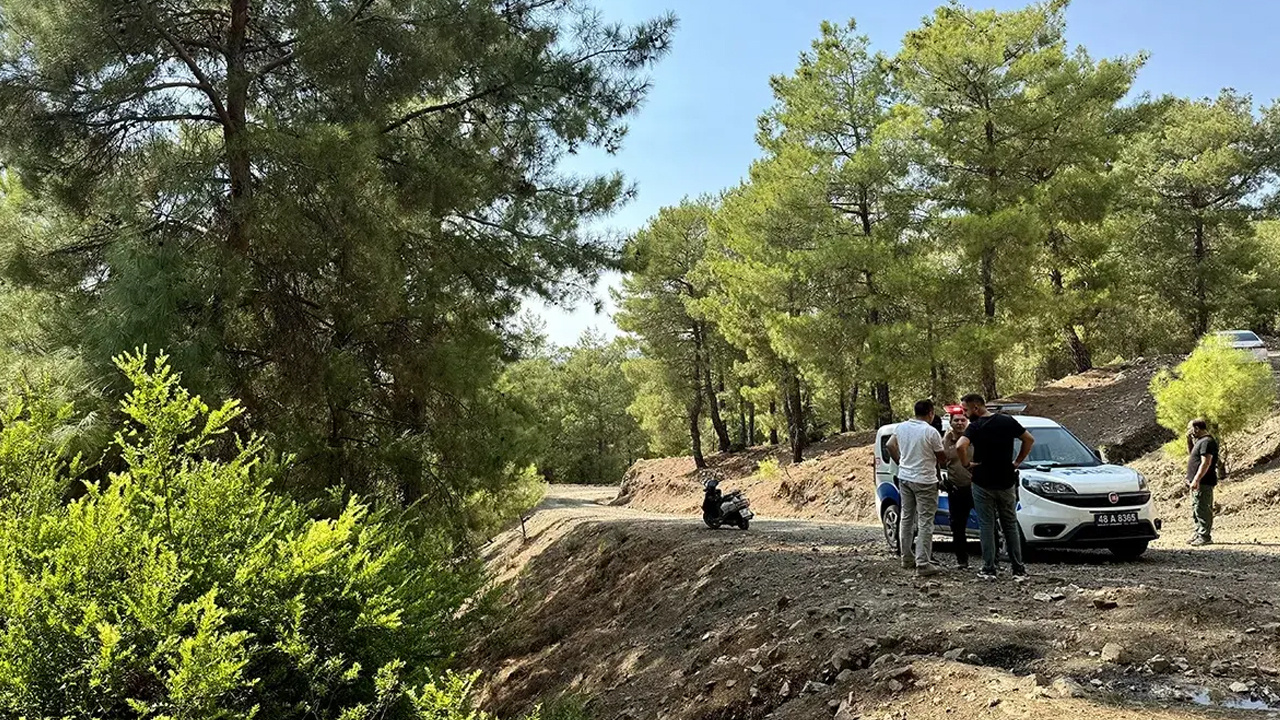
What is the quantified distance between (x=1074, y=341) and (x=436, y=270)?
2269cm

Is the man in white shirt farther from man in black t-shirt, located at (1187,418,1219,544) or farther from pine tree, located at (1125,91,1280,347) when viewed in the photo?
pine tree, located at (1125,91,1280,347)

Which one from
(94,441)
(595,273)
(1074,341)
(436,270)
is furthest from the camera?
(1074,341)

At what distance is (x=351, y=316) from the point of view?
9320mm

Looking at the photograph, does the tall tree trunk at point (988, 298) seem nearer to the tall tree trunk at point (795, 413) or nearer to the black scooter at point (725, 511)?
the tall tree trunk at point (795, 413)

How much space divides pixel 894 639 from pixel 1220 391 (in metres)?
10.8

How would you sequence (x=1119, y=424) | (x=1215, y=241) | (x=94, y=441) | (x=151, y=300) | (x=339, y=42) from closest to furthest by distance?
(x=94, y=441), (x=151, y=300), (x=339, y=42), (x=1119, y=424), (x=1215, y=241)

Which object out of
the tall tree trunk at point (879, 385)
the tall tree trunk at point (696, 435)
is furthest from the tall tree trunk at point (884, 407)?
the tall tree trunk at point (696, 435)

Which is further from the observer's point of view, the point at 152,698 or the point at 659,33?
the point at 659,33

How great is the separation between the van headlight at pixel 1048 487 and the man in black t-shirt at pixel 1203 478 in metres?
2.98

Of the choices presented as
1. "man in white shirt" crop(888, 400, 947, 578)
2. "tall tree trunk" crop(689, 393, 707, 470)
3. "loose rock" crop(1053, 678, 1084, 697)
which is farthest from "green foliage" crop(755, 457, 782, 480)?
"loose rock" crop(1053, 678, 1084, 697)

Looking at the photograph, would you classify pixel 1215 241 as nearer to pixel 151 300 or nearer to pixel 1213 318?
pixel 1213 318

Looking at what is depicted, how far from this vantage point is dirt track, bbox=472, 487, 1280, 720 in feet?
14.8

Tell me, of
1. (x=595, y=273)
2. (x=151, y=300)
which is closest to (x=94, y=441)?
(x=151, y=300)

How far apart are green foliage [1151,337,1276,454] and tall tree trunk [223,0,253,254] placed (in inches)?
572
